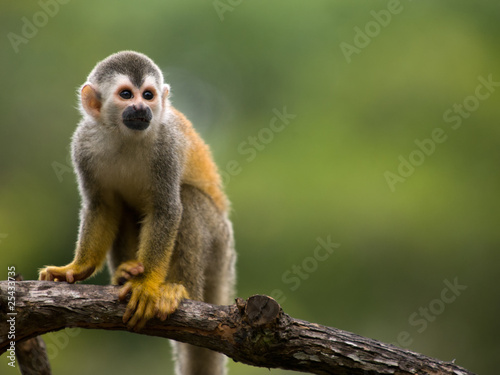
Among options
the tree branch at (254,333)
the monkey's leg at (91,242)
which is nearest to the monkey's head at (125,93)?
the monkey's leg at (91,242)

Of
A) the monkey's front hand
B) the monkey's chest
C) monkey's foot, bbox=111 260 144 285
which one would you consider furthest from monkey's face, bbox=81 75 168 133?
the monkey's front hand

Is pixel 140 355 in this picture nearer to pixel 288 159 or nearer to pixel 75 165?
pixel 288 159

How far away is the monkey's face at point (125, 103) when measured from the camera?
3.77m

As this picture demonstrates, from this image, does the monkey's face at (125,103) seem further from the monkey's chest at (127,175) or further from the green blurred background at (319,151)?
the green blurred background at (319,151)

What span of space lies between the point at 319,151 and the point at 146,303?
4341 mm

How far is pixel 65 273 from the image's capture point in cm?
373

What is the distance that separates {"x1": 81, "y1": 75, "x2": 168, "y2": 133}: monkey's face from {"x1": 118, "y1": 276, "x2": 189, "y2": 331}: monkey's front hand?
1.11 metres

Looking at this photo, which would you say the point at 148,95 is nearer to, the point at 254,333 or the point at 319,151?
the point at 254,333

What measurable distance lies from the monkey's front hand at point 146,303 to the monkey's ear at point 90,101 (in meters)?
1.31

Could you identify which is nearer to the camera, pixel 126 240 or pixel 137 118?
pixel 137 118

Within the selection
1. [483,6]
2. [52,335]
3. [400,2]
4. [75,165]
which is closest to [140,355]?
[52,335]

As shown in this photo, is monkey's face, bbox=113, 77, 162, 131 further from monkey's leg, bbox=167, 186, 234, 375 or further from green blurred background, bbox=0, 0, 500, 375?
green blurred background, bbox=0, 0, 500, 375

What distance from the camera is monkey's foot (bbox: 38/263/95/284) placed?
3716 mm

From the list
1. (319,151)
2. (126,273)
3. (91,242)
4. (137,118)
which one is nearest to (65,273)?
(91,242)
